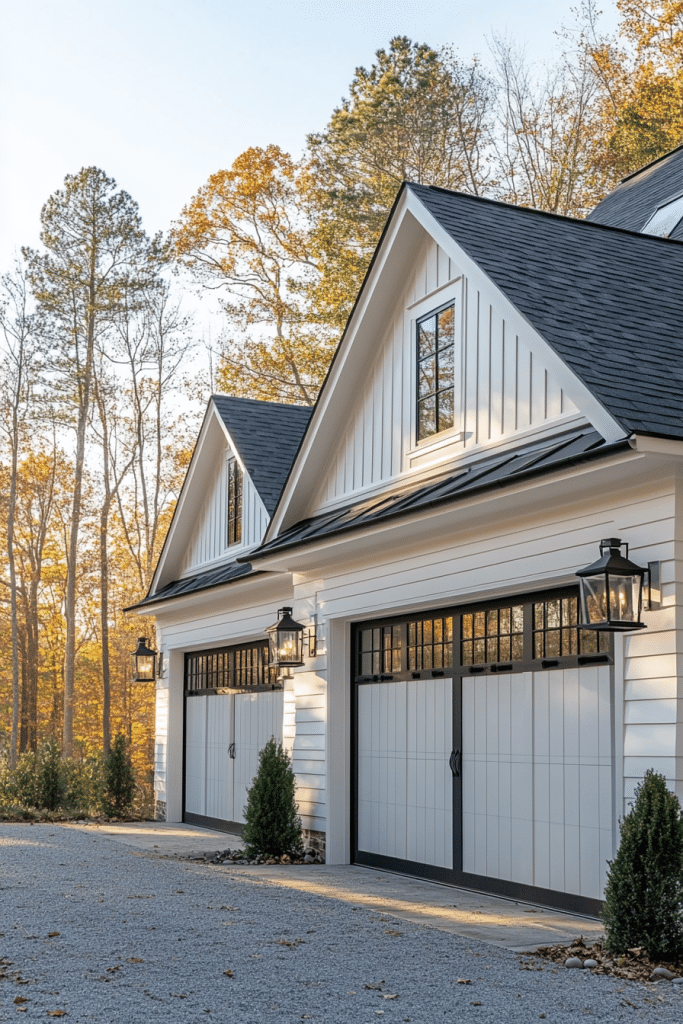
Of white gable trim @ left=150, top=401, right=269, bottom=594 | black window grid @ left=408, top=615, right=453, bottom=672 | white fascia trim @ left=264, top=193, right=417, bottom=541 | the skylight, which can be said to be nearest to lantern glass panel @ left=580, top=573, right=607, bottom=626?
black window grid @ left=408, top=615, right=453, bottom=672

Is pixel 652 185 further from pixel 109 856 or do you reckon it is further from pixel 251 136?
pixel 251 136

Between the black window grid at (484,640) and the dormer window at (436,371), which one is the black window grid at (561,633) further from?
the dormer window at (436,371)

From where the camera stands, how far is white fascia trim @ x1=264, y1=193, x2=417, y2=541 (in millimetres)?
10812

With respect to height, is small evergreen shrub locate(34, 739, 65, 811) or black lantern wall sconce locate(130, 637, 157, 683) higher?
black lantern wall sconce locate(130, 637, 157, 683)

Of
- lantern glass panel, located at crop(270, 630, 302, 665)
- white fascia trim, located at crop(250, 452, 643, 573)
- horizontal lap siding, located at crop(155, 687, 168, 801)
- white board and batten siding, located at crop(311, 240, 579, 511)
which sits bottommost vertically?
horizontal lap siding, located at crop(155, 687, 168, 801)

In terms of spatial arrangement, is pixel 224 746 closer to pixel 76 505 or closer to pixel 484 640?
pixel 484 640

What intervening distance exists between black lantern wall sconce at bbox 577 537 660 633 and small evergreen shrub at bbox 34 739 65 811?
12.2m

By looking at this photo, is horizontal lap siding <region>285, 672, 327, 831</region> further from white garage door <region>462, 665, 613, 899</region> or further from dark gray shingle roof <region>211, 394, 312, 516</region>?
dark gray shingle roof <region>211, 394, 312, 516</region>

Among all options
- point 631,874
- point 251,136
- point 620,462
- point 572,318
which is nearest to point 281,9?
point 572,318

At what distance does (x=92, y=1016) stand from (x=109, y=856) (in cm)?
685

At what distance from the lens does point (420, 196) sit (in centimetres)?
1042

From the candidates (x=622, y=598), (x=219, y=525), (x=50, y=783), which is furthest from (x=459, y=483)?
(x=50, y=783)

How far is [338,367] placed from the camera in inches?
458

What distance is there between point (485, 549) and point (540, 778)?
190 cm
